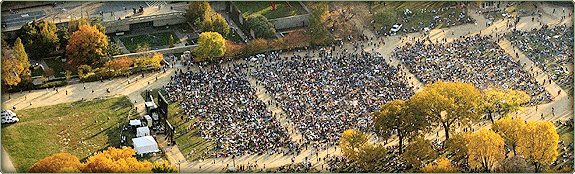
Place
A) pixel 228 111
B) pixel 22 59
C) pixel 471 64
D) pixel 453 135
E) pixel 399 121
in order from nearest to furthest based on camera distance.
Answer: pixel 399 121, pixel 453 135, pixel 228 111, pixel 22 59, pixel 471 64

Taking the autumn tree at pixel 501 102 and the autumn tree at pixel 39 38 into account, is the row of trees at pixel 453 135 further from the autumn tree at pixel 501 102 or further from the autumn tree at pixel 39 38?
the autumn tree at pixel 39 38

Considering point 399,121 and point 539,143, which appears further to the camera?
point 399,121

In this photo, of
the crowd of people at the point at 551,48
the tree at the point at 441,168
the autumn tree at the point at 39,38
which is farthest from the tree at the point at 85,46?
the crowd of people at the point at 551,48

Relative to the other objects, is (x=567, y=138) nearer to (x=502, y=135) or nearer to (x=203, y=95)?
(x=502, y=135)

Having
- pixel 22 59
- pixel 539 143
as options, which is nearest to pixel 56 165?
pixel 22 59

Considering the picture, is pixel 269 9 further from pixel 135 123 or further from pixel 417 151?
pixel 417 151

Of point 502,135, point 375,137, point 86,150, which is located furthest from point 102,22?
point 502,135

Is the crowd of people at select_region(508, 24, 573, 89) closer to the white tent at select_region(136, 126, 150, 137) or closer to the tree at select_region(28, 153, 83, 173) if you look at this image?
the white tent at select_region(136, 126, 150, 137)
